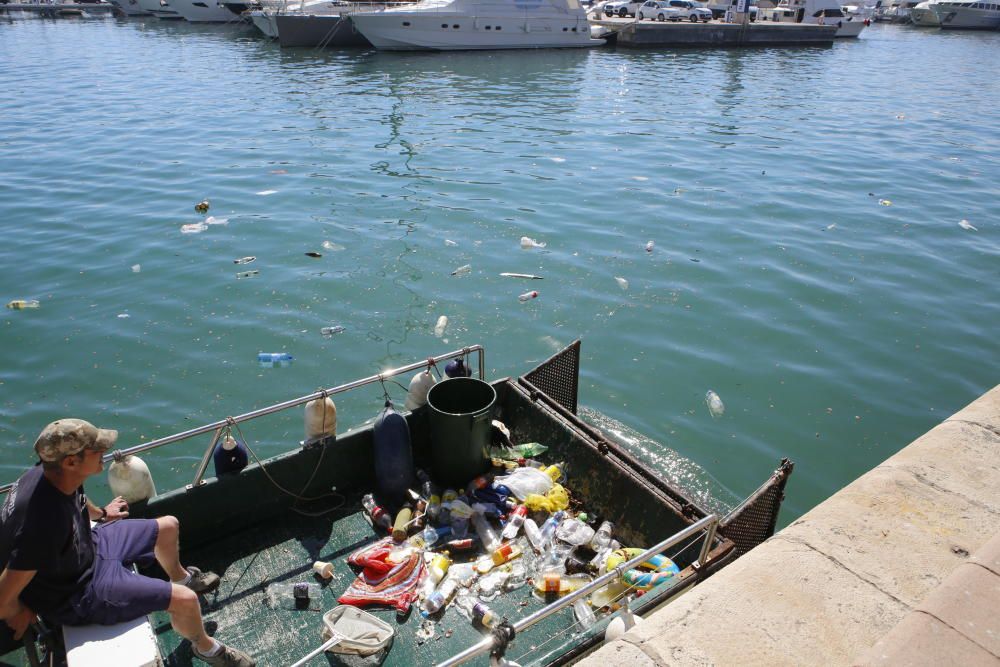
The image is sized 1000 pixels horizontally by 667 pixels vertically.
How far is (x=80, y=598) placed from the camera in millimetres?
4102

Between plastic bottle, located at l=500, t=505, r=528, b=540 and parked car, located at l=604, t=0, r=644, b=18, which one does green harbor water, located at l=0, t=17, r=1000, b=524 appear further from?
parked car, located at l=604, t=0, r=644, b=18

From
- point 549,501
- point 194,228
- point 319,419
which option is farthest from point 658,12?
point 319,419

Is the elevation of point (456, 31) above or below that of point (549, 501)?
above

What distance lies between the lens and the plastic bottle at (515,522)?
5.97 m

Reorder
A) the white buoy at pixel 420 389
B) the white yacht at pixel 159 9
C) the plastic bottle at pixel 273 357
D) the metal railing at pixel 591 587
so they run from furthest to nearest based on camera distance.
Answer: the white yacht at pixel 159 9 → the plastic bottle at pixel 273 357 → the white buoy at pixel 420 389 → the metal railing at pixel 591 587

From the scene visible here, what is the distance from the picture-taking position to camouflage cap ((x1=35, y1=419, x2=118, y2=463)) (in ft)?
12.8

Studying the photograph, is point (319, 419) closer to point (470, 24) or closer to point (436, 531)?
point (436, 531)

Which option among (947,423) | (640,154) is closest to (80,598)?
(947,423)

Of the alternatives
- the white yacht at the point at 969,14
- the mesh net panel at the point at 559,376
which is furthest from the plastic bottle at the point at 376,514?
the white yacht at the point at 969,14

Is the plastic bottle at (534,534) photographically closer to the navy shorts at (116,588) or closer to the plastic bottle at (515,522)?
the plastic bottle at (515,522)

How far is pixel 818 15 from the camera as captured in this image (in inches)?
2248

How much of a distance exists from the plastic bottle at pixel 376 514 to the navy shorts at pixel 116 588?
76.8 inches

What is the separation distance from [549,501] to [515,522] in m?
0.40

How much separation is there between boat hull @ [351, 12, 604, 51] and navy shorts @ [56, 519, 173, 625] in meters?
42.3
